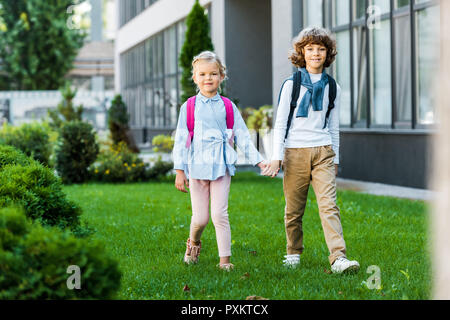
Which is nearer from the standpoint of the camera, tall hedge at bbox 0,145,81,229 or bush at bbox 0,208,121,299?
bush at bbox 0,208,121,299

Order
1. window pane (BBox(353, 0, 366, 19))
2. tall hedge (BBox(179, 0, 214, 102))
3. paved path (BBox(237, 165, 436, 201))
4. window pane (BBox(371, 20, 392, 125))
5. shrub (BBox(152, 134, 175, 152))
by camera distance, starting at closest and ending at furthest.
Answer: paved path (BBox(237, 165, 436, 201))
window pane (BBox(371, 20, 392, 125))
window pane (BBox(353, 0, 366, 19))
tall hedge (BBox(179, 0, 214, 102))
shrub (BBox(152, 134, 175, 152))

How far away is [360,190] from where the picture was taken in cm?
1199

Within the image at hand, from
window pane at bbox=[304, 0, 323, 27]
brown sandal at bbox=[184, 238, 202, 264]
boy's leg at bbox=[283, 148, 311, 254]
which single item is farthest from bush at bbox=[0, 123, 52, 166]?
boy's leg at bbox=[283, 148, 311, 254]

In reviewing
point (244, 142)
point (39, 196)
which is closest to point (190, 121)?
→ point (244, 142)

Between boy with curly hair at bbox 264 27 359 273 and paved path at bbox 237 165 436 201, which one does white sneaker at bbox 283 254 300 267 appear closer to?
Answer: boy with curly hair at bbox 264 27 359 273

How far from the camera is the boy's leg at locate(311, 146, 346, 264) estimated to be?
17.1ft

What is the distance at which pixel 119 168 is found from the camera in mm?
14547

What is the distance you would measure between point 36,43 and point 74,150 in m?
38.7

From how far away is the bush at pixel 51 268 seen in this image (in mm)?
2963

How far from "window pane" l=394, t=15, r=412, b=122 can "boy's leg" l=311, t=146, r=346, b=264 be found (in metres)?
7.53

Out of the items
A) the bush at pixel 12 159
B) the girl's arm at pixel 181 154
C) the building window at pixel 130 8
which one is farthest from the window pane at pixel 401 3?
the building window at pixel 130 8

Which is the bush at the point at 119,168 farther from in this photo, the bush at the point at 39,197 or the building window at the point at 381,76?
the bush at the point at 39,197

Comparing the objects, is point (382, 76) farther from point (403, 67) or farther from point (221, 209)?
point (221, 209)
